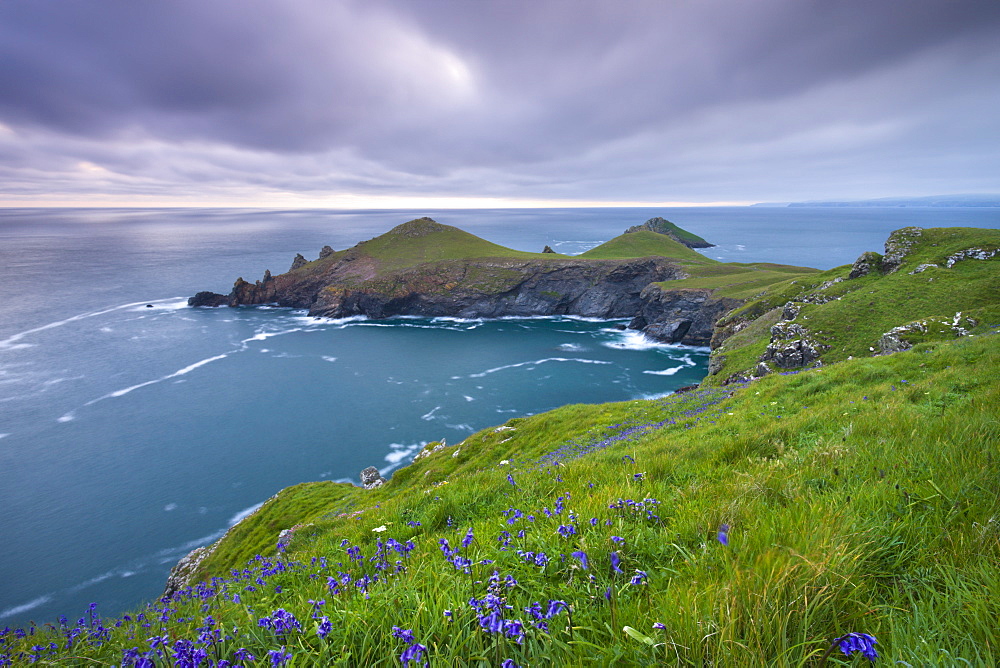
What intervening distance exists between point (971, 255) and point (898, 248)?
7.61 meters

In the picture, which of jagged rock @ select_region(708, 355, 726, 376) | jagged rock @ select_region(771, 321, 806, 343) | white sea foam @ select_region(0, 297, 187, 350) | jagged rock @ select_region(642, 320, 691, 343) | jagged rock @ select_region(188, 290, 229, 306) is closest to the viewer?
jagged rock @ select_region(771, 321, 806, 343)

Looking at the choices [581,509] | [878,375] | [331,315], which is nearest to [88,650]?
[581,509]

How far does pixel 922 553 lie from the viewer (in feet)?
9.27

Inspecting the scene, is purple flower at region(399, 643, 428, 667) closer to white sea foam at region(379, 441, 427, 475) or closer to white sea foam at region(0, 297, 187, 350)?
white sea foam at region(379, 441, 427, 475)

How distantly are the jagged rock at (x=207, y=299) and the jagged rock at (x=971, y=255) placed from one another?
167 m

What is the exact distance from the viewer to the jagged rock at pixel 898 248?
52.6m

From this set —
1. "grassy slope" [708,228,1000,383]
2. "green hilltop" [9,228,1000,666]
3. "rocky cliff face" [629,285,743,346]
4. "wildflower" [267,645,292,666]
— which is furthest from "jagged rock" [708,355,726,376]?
"wildflower" [267,645,292,666]

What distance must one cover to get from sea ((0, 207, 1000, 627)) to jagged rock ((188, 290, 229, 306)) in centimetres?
343

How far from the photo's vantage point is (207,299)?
13138 cm

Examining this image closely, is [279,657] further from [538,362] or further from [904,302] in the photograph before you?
[538,362]

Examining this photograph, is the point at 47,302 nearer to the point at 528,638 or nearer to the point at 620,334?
the point at 620,334

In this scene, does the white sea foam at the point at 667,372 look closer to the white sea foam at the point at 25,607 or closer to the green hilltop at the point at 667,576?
the green hilltop at the point at 667,576

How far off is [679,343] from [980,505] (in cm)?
10035

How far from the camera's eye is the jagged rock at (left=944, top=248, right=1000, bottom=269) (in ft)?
150
